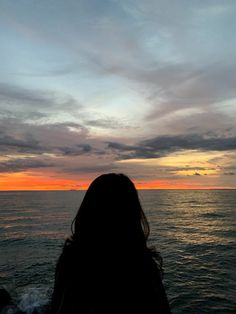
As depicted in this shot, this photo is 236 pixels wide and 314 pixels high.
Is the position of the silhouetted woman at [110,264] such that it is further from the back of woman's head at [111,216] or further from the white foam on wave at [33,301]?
the white foam on wave at [33,301]

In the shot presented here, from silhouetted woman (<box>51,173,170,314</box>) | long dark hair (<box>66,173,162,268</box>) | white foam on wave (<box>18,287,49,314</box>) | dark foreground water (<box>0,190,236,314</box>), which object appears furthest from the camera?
dark foreground water (<box>0,190,236,314</box>)

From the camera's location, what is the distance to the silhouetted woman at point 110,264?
2.71 meters

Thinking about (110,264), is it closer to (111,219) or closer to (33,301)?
(111,219)

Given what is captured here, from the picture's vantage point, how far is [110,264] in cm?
279

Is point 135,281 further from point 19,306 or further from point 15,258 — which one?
point 15,258

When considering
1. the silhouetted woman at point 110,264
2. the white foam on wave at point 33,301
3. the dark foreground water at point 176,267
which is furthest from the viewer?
the dark foreground water at point 176,267

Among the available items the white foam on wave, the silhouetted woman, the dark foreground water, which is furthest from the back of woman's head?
the white foam on wave

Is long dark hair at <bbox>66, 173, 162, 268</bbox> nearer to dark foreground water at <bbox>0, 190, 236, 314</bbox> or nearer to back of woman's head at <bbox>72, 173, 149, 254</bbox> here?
back of woman's head at <bbox>72, 173, 149, 254</bbox>

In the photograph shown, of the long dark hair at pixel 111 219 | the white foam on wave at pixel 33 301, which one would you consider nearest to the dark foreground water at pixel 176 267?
the white foam on wave at pixel 33 301

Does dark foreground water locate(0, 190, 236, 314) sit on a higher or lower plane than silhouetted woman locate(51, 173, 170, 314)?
lower

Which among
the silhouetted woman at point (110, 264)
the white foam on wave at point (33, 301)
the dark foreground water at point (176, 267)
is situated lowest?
the dark foreground water at point (176, 267)

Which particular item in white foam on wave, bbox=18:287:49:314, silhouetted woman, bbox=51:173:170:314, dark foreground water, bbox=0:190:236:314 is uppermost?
silhouetted woman, bbox=51:173:170:314

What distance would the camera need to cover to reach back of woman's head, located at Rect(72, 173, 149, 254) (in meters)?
2.84

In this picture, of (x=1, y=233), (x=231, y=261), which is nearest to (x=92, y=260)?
(x=231, y=261)
